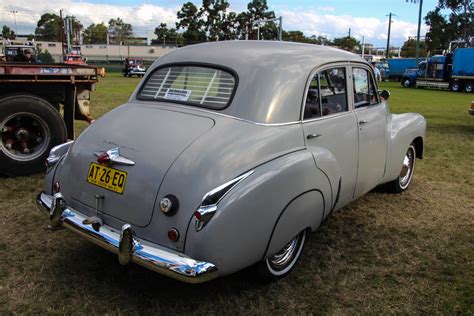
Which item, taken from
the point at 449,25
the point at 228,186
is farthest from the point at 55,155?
the point at 449,25

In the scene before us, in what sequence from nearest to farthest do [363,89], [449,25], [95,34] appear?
[363,89]
[449,25]
[95,34]

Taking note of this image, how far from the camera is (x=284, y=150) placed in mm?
3125

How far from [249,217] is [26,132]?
417 cm

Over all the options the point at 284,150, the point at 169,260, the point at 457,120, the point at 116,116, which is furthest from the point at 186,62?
the point at 457,120

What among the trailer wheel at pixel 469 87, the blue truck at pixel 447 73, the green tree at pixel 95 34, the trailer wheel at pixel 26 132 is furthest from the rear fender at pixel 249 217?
the green tree at pixel 95 34

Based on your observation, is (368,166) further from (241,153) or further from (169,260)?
(169,260)

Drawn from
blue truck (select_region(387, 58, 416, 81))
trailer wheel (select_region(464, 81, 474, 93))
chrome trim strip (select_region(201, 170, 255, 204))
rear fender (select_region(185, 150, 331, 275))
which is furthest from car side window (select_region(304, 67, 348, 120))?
blue truck (select_region(387, 58, 416, 81))

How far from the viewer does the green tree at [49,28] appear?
92.8 metres

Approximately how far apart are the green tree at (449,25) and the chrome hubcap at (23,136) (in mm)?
55280

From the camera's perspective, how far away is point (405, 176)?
18.4 ft

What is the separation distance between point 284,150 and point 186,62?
123 cm

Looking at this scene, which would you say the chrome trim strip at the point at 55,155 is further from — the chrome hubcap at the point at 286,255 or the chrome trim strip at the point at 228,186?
the chrome hubcap at the point at 286,255

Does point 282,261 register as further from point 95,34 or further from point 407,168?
point 95,34

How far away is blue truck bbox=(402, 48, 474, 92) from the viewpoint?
30.9m
